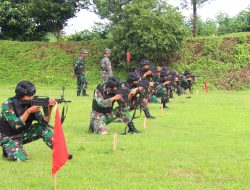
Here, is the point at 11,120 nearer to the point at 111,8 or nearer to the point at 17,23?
the point at 111,8

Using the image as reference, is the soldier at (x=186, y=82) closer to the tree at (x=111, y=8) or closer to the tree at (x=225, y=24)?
the tree at (x=111, y=8)

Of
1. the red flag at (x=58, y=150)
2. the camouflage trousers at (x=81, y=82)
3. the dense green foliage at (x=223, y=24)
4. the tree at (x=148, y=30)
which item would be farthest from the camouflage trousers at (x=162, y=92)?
the dense green foliage at (x=223, y=24)

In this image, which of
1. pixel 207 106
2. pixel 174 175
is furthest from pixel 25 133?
pixel 207 106

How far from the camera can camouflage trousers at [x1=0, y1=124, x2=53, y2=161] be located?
360 inches

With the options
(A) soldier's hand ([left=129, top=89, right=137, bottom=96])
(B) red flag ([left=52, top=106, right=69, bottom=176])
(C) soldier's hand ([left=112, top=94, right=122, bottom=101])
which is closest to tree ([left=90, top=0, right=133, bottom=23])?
(A) soldier's hand ([left=129, top=89, right=137, bottom=96])

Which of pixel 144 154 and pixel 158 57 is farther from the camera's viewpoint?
pixel 158 57

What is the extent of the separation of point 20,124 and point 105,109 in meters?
4.00

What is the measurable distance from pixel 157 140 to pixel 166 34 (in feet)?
72.0

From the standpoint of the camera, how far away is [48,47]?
39156 mm

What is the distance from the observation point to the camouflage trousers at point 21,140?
9156mm

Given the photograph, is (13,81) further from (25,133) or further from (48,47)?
(25,133)

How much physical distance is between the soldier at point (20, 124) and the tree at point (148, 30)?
76.7 ft

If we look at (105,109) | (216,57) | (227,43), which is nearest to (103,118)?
(105,109)

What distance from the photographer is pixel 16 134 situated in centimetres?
932
